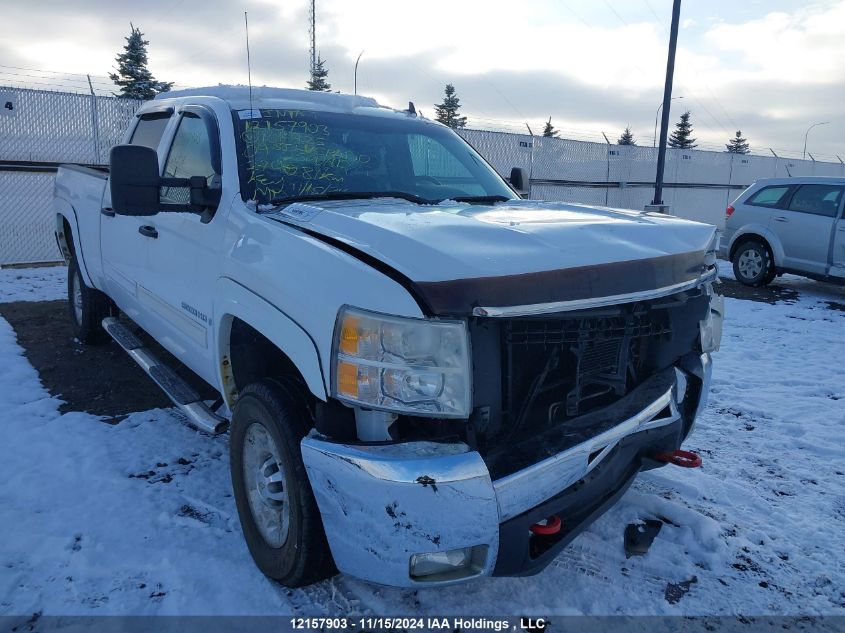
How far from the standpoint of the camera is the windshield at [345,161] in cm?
310

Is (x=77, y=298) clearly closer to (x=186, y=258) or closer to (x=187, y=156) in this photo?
(x=187, y=156)

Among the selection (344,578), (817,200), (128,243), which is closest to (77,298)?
(128,243)

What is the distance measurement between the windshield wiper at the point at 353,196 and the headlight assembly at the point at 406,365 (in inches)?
45.6

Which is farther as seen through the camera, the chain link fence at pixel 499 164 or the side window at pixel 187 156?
the chain link fence at pixel 499 164

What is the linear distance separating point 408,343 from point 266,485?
3.25 ft

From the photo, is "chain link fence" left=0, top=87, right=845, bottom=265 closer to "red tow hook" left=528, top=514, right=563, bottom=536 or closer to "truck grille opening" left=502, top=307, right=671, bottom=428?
"truck grille opening" left=502, top=307, right=671, bottom=428

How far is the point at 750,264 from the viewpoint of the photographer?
10.0 meters

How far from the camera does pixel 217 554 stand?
8.98 feet

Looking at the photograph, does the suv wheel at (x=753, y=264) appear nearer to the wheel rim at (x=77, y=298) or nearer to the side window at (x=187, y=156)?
the side window at (x=187, y=156)

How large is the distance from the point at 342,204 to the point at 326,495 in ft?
4.59

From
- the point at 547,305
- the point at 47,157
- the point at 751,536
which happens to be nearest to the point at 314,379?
the point at 547,305

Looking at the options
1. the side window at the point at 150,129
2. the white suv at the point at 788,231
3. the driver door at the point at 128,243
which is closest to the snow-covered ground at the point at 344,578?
the driver door at the point at 128,243

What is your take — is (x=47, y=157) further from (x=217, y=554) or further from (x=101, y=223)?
(x=217, y=554)

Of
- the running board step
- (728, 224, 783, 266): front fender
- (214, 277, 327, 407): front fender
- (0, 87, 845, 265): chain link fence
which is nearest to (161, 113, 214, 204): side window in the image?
(214, 277, 327, 407): front fender
